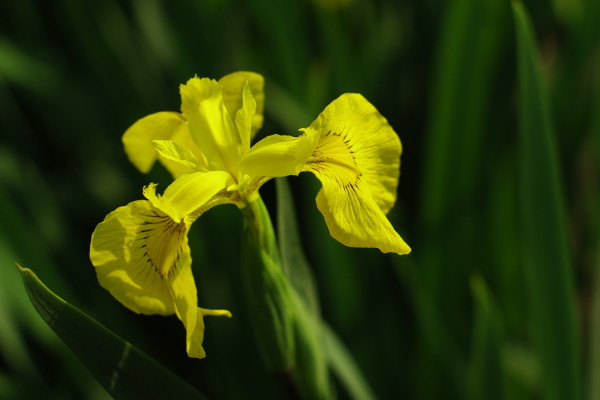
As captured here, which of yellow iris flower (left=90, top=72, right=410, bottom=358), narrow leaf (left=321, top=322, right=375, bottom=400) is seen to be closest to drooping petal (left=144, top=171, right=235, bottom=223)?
yellow iris flower (left=90, top=72, right=410, bottom=358)

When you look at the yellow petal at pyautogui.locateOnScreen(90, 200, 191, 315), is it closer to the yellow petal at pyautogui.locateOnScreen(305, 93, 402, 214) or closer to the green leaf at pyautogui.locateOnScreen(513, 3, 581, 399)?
the yellow petal at pyautogui.locateOnScreen(305, 93, 402, 214)

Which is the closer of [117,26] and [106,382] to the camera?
[106,382]

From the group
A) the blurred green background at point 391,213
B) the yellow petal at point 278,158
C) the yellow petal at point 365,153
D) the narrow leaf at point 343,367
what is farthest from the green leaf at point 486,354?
the yellow petal at point 278,158

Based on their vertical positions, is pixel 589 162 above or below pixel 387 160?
below

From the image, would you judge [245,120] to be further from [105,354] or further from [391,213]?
[391,213]

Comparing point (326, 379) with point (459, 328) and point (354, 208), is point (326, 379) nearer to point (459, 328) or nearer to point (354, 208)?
point (354, 208)

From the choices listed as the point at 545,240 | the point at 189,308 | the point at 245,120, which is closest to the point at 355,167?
the point at 245,120

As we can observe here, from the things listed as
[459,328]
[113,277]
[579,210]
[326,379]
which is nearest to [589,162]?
[579,210]
